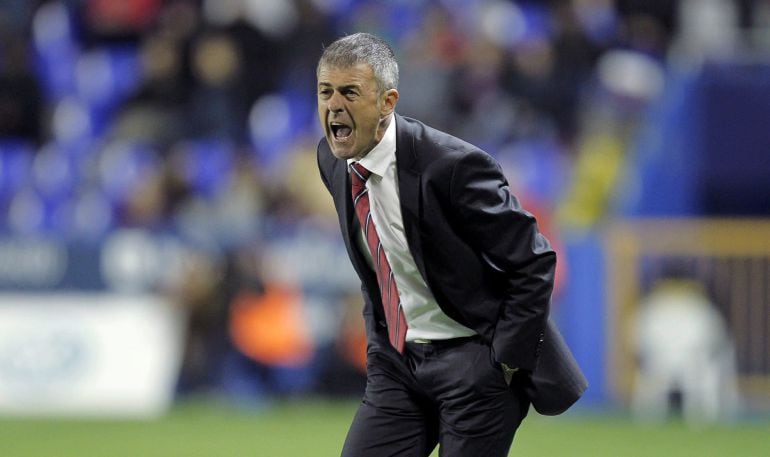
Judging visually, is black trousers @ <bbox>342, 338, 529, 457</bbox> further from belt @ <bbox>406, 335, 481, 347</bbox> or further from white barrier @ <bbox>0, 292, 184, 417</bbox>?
white barrier @ <bbox>0, 292, 184, 417</bbox>

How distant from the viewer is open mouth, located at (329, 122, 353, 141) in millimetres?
3777

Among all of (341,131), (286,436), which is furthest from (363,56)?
(286,436)

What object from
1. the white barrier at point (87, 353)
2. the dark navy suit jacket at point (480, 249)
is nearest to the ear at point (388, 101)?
the dark navy suit jacket at point (480, 249)

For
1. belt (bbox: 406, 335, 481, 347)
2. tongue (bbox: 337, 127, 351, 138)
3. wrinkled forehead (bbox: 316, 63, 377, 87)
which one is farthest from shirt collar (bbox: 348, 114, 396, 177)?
belt (bbox: 406, 335, 481, 347)

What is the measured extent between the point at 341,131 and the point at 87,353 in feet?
23.4

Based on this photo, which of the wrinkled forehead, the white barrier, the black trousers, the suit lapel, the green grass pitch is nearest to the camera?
the wrinkled forehead

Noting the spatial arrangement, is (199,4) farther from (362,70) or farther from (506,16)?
(362,70)

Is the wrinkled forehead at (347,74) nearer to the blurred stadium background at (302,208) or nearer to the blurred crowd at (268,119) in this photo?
the blurred stadium background at (302,208)

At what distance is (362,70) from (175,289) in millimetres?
7151

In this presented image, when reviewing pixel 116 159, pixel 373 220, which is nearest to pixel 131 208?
pixel 116 159

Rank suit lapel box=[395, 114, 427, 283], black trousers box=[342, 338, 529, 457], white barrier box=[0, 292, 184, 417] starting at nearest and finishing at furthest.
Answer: suit lapel box=[395, 114, 427, 283]
black trousers box=[342, 338, 529, 457]
white barrier box=[0, 292, 184, 417]

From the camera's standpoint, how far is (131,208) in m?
11.3

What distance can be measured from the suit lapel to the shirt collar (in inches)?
1.0

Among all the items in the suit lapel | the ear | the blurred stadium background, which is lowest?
the blurred stadium background
